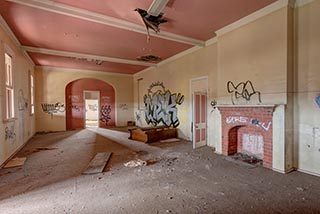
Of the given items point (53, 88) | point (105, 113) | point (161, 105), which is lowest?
point (105, 113)

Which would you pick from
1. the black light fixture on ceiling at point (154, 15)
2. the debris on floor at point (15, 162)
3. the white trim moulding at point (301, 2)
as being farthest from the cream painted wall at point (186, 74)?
the debris on floor at point (15, 162)

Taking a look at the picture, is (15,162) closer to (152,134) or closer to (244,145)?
(152,134)

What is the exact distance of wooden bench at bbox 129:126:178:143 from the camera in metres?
6.21

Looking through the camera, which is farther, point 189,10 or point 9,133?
point 9,133

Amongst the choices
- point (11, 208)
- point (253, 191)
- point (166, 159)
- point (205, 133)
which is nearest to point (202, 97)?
point (205, 133)

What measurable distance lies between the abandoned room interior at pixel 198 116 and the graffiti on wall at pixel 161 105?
4.24 feet

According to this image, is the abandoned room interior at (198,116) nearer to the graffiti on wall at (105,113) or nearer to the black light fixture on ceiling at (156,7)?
the black light fixture on ceiling at (156,7)

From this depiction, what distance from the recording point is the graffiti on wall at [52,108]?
29.1ft

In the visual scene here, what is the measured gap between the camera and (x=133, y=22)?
13.8 ft

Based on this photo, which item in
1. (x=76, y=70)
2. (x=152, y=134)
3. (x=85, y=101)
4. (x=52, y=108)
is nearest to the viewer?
(x=152, y=134)

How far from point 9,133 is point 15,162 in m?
0.79

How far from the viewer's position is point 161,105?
26.6 ft

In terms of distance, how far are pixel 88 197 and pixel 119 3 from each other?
11.1ft

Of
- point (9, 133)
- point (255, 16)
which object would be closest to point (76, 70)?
point (9, 133)
